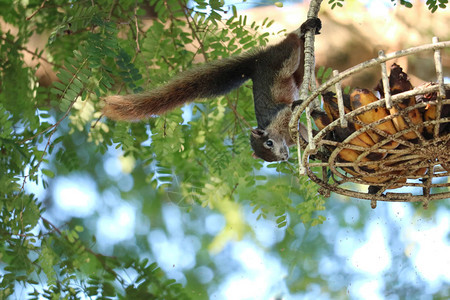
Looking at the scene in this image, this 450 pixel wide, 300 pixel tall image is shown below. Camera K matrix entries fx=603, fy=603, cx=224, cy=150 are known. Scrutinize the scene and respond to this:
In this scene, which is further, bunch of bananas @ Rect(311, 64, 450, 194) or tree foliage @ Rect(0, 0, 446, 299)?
tree foliage @ Rect(0, 0, 446, 299)

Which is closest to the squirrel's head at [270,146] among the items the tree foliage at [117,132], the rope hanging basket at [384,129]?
the tree foliage at [117,132]

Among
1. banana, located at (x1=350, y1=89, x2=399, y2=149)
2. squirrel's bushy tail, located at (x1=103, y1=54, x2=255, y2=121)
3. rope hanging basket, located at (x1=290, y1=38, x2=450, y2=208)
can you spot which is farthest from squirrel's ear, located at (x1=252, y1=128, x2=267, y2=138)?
banana, located at (x1=350, y1=89, x2=399, y2=149)

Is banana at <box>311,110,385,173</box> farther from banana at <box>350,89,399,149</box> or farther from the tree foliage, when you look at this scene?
the tree foliage

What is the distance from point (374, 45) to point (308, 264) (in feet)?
4.96

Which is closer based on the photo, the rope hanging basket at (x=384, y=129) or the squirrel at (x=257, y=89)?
the rope hanging basket at (x=384, y=129)

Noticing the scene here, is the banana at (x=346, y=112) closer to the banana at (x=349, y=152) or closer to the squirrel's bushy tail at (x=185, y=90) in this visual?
the banana at (x=349, y=152)

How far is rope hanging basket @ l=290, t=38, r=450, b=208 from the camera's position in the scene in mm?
1200

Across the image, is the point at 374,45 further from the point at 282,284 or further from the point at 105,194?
the point at 105,194

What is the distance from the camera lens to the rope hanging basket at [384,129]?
3.94ft

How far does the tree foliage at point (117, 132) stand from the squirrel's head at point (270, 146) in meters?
0.13

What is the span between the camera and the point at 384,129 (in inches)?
51.3

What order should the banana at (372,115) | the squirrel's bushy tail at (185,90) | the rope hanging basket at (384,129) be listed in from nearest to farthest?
the rope hanging basket at (384,129)
the banana at (372,115)
the squirrel's bushy tail at (185,90)

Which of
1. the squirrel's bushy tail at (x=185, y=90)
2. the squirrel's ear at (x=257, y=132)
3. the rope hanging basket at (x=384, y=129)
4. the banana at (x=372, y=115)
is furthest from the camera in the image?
the squirrel's ear at (x=257, y=132)

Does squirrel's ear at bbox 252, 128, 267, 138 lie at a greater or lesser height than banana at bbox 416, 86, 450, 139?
greater
